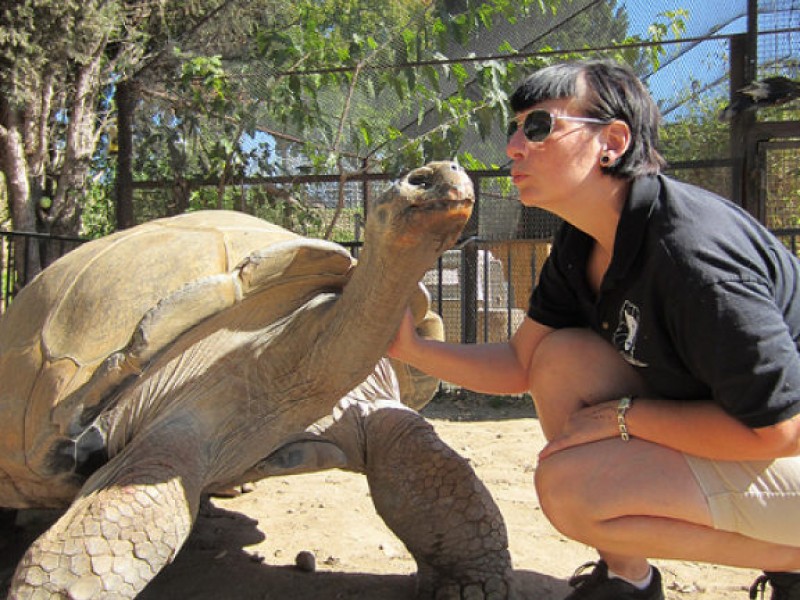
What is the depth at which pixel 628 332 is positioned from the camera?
157 centimetres

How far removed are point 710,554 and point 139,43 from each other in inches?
225

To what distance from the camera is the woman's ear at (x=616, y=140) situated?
150cm

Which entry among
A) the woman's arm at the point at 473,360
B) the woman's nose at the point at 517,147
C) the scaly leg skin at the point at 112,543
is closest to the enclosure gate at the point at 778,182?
the woman's arm at the point at 473,360

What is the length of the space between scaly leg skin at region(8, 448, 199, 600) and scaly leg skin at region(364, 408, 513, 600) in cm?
64

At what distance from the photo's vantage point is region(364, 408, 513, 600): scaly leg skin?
2.01 meters

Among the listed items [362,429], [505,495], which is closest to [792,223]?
[505,495]

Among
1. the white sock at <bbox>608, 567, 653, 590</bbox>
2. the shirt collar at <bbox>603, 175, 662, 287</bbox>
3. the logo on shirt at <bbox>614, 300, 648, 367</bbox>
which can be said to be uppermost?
the shirt collar at <bbox>603, 175, 662, 287</bbox>

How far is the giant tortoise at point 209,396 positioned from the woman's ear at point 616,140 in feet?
1.13

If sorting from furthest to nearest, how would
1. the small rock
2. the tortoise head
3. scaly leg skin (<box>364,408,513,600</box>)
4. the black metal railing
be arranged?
the black metal railing
the small rock
scaly leg skin (<box>364,408,513,600</box>)
the tortoise head

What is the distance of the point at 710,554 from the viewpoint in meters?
1.54

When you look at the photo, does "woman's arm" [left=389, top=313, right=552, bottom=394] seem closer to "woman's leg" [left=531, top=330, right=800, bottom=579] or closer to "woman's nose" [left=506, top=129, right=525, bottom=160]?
"woman's leg" [left=531, top=330, right=800, bottom=579]

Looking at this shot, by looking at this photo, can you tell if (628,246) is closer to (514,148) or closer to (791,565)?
(514,148)

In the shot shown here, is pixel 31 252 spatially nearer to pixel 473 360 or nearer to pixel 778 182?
pixel 473 360

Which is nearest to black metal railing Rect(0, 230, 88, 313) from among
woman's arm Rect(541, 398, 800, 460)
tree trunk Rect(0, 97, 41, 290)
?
tree trunk Rect(0, 97, 41, 290)
